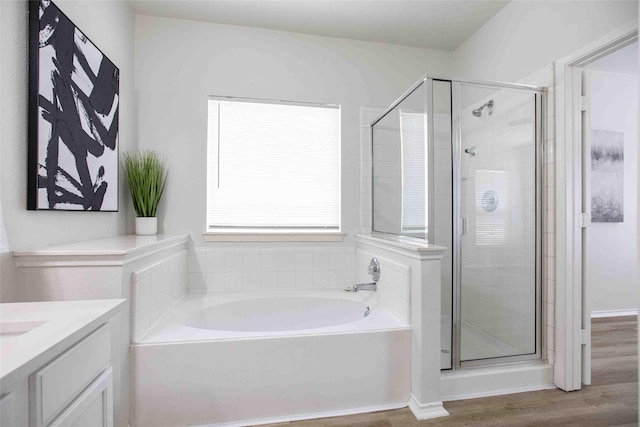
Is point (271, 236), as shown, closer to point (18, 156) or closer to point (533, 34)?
point (18, 156)

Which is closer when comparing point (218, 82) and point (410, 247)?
point (410, 247)

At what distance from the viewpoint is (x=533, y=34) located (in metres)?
2.11

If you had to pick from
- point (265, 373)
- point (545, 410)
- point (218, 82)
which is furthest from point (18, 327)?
point (545, 410)

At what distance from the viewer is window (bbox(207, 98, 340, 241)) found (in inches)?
102

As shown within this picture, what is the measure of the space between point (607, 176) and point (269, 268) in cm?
367

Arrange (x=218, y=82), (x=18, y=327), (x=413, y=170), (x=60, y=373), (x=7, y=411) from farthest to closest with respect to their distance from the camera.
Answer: (x=218, y=82) < (x=413, y=170) < (x=18, y=327) < (x=60, y=373) < (x=7, y=411)

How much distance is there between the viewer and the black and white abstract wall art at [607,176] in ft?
10.8

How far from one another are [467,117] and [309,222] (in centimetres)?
144

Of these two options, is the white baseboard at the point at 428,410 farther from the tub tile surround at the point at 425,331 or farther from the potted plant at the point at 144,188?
the potted plant at the point at 144,188

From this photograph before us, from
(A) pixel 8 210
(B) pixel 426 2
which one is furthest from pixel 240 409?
(B) pixel 426 2

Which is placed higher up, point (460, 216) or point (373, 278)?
point (460, 216)

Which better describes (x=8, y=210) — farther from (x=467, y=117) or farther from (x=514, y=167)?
(x=514, y=167)

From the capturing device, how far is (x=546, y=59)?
2021 mm

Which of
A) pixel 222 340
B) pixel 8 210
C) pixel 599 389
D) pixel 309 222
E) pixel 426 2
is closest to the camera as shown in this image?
pixel 8 210
